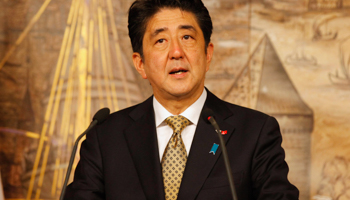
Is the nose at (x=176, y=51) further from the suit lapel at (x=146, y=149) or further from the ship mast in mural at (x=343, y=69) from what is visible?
the ship mast in mural at (x=343, y=69)

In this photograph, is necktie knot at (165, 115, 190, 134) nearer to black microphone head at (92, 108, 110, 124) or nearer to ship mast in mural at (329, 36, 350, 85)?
black microphone head at (92, 108, 110, 124)

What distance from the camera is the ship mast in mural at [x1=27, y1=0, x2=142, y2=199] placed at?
3184 mm

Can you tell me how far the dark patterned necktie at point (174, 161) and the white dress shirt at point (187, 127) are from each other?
0.03 metres

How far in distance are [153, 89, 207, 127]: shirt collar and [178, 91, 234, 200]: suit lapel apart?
0.22 ft

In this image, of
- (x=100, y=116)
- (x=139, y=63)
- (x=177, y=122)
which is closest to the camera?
(x=100, y=116)

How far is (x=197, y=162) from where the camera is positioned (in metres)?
1.58

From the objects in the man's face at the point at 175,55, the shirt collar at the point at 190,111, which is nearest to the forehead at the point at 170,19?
the man's face at the point at 175,55

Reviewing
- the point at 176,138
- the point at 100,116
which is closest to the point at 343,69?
the point at 176,138

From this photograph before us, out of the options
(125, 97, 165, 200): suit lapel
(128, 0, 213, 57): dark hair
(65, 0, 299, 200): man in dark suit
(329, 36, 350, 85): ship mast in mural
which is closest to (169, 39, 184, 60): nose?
(65, 0, 299, 200): man in dark suit

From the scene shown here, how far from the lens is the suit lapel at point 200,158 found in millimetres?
1528

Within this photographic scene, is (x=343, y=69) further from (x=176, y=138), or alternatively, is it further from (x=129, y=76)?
(x=176, y=138)

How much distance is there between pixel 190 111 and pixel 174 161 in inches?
9.3

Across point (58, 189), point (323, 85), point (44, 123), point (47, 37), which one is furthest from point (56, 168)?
point (323, 85)

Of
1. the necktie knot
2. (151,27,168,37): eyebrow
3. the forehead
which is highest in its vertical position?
Result: the forehead
